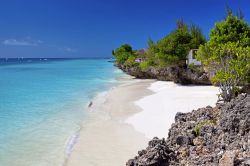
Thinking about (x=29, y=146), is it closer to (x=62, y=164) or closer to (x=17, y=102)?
(x=62, y=164)

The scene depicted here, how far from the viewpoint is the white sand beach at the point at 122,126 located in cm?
820

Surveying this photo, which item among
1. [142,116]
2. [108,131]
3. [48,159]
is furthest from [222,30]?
[48,159]

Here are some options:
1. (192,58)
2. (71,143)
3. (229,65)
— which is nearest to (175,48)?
(192,58)

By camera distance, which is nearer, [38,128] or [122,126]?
[122,126]

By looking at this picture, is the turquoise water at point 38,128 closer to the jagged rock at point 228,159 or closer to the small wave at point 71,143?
the small wave at point 71,143

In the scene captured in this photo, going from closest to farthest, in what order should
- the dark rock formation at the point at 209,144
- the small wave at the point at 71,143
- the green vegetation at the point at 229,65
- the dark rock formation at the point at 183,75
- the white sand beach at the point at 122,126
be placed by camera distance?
the dark rock formation at the point at 209,144
the white sand beach at the point at 122,126
the small wave at the point at 71,143
the green vegetation at the point at 229,65
the dark rock formation at the point at 183,75

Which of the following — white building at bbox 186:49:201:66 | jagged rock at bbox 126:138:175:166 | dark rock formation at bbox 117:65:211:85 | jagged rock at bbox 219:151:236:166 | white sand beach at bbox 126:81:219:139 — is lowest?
white sand beach at bbox 126:81:219:139

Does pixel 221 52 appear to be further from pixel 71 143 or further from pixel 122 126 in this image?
pixel 71 143

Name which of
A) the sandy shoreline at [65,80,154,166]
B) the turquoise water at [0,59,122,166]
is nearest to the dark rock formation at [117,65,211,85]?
the turquoise water at [0,59,122,166]

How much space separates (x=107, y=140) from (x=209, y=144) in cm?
461

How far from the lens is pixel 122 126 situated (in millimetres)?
11352

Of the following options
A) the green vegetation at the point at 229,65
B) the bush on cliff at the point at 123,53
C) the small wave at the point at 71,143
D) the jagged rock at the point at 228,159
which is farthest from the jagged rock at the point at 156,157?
the bush on cliff at the point at 123,53

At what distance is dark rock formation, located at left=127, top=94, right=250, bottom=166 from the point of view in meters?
4.73

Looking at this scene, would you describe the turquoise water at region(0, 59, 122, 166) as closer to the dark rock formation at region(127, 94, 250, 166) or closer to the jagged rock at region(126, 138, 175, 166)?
the jagged rock at region(126, 138, 175, 166)
